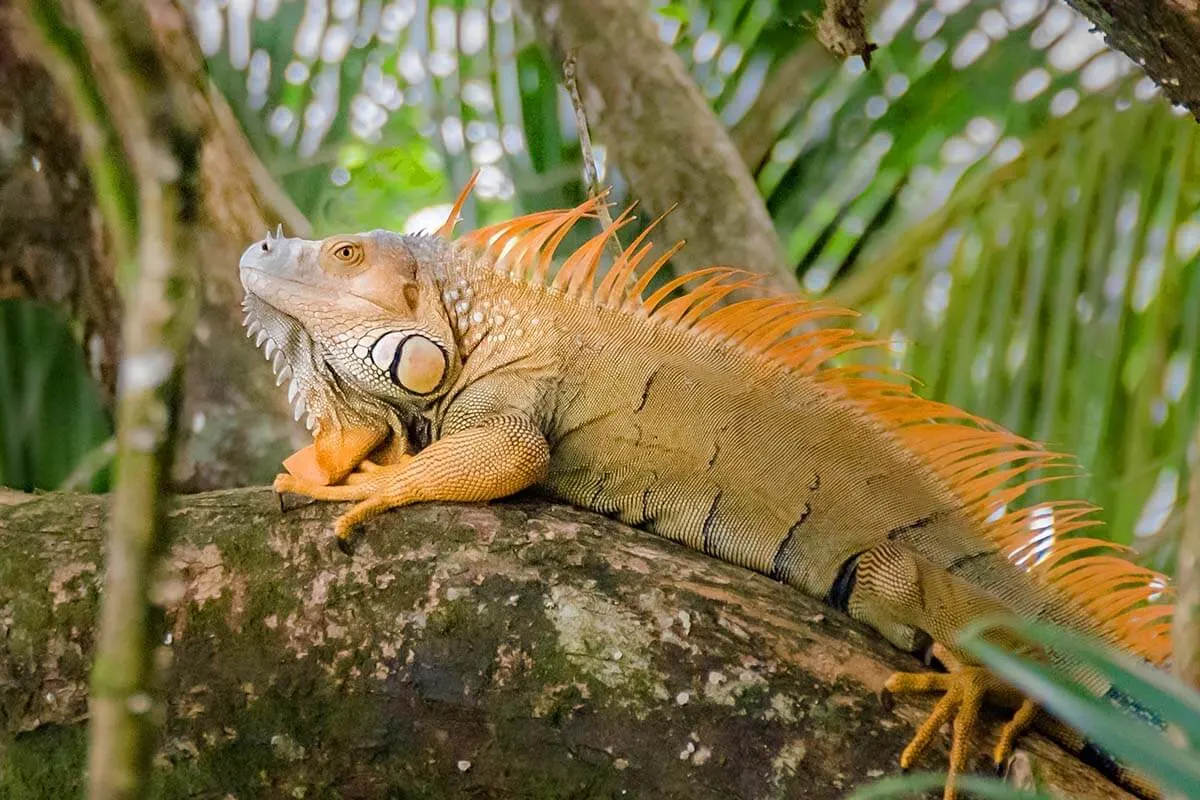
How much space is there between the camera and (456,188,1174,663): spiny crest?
101 inches

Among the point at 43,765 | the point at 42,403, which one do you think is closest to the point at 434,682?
the point at 43,765

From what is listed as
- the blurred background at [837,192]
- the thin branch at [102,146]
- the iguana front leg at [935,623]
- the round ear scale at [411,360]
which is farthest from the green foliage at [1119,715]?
the blurred background at [837,192]

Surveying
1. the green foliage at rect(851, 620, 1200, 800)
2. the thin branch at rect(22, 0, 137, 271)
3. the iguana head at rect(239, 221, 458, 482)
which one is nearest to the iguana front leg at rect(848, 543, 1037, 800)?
the iguana head at rect(239, 221, 458, 482)

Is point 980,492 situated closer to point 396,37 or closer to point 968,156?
Result: point 968,156

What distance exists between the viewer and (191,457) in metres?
3.63

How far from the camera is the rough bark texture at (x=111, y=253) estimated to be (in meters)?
3.55

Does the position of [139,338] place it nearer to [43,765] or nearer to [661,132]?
[43,765]

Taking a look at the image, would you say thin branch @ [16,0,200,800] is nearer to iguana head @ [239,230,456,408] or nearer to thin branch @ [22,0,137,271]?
thin branch @ [22,0,137,271]

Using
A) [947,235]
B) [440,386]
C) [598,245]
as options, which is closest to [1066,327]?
[947,235]

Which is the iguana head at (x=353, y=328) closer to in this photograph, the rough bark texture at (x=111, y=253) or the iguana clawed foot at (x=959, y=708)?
the rough bark texture at (x=111, y=253)

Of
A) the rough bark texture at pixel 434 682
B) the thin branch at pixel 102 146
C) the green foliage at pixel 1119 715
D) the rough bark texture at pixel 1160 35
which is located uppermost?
the rough bark texture at pixel 1160 35

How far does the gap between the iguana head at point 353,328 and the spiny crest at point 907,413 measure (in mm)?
273

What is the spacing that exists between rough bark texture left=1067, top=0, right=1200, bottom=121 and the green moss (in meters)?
2.00

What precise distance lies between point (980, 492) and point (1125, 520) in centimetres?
104
